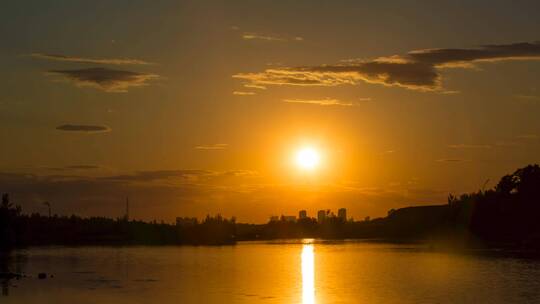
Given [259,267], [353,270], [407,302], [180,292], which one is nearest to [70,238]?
[259,267]

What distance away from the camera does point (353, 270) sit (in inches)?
3120

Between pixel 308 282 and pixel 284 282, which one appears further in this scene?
pixel 284 282

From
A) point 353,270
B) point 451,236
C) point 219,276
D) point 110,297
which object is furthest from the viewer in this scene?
point 451,236

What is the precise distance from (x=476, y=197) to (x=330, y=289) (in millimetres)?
122254

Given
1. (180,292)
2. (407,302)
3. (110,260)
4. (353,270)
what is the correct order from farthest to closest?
1. (110,260)
2. (353,270)
3. (180,292)
4. (407,302)

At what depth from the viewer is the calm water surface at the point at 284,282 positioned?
53.3m

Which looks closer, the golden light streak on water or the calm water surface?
Answer: the golden light streak on water

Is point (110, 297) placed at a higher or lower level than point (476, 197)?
lower

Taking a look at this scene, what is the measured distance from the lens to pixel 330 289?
2352 inches

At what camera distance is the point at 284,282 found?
66.8 metres

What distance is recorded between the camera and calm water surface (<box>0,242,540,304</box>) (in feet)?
175

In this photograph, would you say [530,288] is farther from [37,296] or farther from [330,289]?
[37,296]

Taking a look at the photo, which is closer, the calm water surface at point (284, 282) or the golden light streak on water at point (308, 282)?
the golden light streak on water at point (308, 282)

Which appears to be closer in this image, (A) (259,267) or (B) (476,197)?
(A) (259,267)
